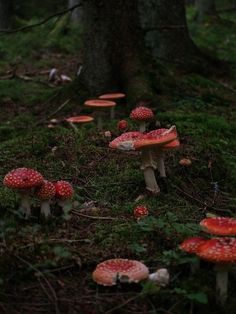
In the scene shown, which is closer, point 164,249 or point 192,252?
point 192,252

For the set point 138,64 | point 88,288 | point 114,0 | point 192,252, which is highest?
point 114,0

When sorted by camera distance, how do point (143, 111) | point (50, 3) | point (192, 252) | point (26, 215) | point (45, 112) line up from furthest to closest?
point (50, 3)
point (45, 112)
point (143, 111)
point (26, 215)
point (192, 252)

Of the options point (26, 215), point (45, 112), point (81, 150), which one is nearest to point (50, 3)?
point (45, 112)

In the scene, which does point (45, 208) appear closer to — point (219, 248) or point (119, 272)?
point (119, 272)

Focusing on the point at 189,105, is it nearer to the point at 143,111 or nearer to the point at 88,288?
the point at 143,111

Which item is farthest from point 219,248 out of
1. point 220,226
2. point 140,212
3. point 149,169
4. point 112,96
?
point 112,96
